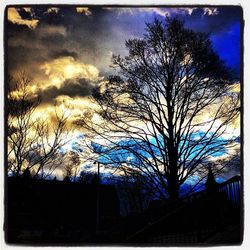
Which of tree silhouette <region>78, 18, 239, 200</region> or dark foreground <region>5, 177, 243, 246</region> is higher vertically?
tree silhouette <region>78, 18, 239, 200</region>

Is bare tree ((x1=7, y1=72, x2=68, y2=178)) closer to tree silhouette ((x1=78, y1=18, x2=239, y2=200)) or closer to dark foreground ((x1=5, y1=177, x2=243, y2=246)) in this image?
dark foreground ((x1=5, y1=177, x2=243, y2=246))

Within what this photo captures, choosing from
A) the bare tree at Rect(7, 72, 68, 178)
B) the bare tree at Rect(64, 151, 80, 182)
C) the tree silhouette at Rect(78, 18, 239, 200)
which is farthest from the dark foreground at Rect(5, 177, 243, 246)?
the tree silhouette at Rect(78, 18, 239, 200)

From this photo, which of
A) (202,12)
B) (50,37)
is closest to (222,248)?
(202,12)

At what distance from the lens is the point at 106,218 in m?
7.55

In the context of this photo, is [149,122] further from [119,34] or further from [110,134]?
[119,34]

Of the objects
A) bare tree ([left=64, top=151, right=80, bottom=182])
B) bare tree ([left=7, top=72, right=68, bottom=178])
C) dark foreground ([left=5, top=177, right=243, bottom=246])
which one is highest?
bare tree ([left=7, top=72, right=68, bottom=178])

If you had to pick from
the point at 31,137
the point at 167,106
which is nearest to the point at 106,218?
the point at 31,137

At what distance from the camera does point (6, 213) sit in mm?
6977

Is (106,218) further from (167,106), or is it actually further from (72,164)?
(167,106)

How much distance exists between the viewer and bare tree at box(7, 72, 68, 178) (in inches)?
291

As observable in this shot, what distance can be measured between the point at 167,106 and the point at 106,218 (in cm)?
219

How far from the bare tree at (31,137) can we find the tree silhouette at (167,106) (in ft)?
1.79

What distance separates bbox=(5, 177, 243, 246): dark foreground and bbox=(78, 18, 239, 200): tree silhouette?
0.44m

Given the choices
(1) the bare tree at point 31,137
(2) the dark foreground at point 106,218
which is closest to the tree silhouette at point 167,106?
(2) the dark foreground at point 106,218
